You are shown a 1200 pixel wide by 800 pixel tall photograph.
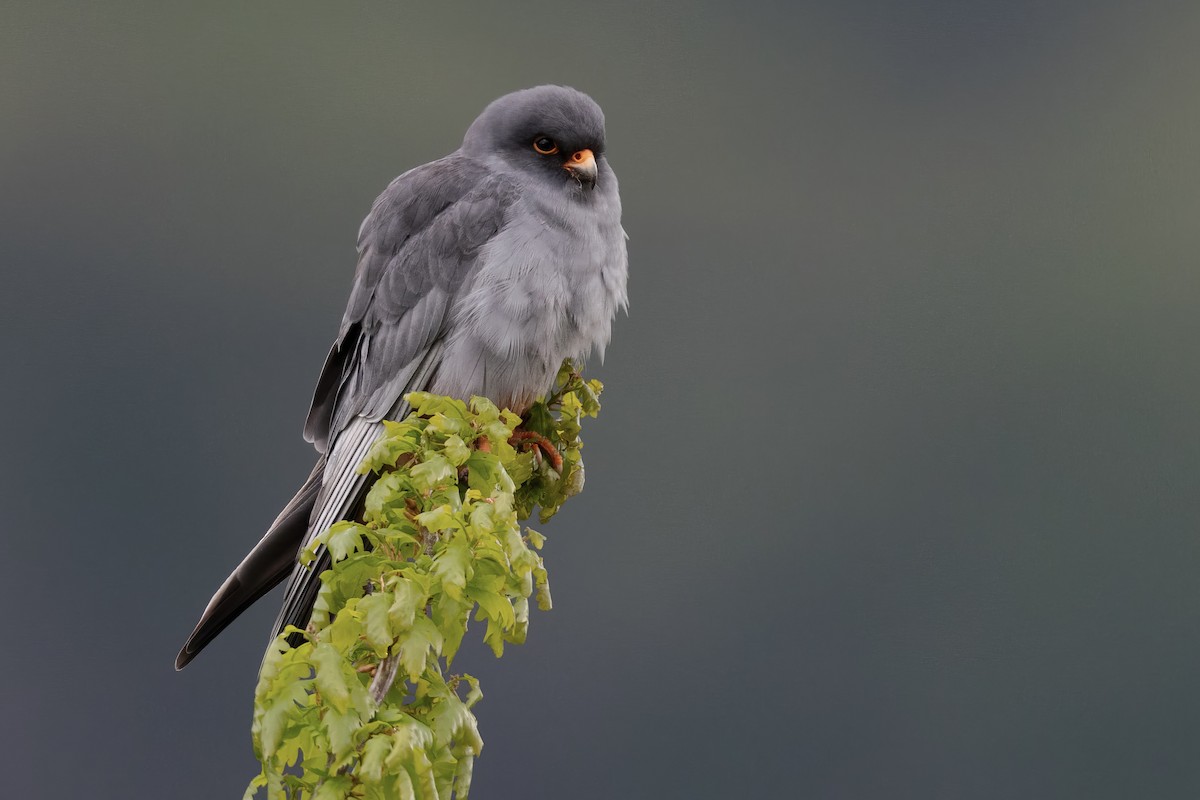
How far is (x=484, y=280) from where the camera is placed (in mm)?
2674

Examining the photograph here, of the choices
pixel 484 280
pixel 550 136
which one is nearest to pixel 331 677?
pixel 484 280

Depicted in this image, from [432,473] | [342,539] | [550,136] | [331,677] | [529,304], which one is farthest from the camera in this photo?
[550,136]

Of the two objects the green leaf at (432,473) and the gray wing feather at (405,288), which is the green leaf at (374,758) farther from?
the gray wing feather at (405,288)

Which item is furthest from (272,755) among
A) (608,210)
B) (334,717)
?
(608,210)

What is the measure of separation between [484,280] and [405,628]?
1.13 metres

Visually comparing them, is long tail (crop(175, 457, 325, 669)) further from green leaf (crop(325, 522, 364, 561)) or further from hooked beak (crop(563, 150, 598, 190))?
hooked beak (crop(563, 150, 598, 190))

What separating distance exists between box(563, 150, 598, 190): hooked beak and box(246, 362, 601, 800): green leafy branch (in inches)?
31.8

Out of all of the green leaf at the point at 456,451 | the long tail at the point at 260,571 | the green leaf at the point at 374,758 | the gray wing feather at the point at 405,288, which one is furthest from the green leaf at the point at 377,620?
the gray wing feather at the point at 405,288

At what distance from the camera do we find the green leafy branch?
1636 mm

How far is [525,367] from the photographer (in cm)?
265

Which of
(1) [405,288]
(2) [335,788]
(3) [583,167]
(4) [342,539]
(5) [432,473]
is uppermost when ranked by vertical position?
(3) [583,167]

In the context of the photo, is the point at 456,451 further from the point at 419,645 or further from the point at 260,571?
the point at 260,571

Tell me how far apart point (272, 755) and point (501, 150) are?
1.59 m

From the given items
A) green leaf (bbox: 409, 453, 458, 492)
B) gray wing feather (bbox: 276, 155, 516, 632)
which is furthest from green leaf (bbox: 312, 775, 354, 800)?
gray wing feather (bbox: 276, 155, 516, 632)
